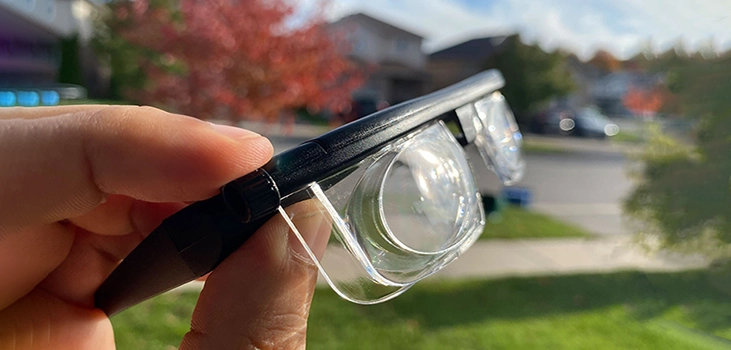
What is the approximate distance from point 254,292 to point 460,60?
84.2 ft

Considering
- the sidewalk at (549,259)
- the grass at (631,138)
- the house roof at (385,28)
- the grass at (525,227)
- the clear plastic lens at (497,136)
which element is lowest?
the house roof at (385,28)

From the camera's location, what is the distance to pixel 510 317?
418 cm

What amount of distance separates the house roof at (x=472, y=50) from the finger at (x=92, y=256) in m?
23.5

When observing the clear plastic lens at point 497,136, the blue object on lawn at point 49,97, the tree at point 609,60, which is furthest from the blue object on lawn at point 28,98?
the clear plastic lens at point 497,136

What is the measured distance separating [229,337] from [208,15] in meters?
4.09

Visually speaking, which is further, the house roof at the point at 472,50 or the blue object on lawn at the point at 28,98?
the house roof at the point at 472,50

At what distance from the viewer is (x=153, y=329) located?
3490 mm

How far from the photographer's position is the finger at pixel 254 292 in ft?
3.40

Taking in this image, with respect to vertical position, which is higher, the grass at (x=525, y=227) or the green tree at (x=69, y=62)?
the grass at (x=525, y=227)

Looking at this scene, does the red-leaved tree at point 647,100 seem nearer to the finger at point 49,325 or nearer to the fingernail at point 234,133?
the fingernail at point 234,133

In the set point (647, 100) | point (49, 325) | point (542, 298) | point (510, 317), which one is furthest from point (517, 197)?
point (49, 325)

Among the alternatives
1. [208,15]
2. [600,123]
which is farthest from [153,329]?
[600,123]

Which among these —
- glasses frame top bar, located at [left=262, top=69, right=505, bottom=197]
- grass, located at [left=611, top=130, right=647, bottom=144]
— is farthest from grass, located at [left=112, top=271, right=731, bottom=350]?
glasses frame top bar, located at [left=262, top=69, right=505, bottom=197]

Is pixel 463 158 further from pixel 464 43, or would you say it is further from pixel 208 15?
pixel 464 43
